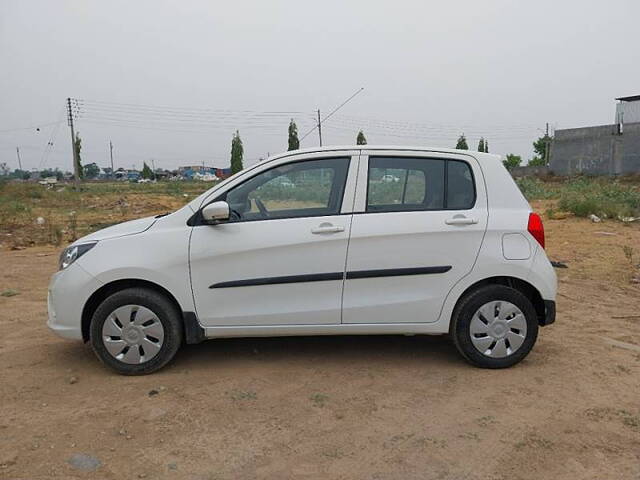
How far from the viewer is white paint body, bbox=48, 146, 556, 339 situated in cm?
402

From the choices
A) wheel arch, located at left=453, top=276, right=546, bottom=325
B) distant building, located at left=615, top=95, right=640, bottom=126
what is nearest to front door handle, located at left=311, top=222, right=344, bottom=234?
wheel arch, located at left=453, top=276, right=546, bottom=325

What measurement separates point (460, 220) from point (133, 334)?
2.59 metres

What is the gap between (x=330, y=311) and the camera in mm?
4102

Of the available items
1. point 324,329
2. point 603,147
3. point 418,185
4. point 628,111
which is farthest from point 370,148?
point 628,111

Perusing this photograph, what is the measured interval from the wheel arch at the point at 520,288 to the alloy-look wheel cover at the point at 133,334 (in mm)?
2288

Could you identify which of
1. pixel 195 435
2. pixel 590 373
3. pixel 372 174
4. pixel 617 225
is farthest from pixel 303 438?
pixel 617 225

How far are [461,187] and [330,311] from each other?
140 centimetres

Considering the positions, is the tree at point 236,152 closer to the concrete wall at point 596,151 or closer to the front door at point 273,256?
the concrete wall at point 596,151

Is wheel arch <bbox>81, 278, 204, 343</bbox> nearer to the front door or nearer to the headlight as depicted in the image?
the front door

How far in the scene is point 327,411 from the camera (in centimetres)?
354

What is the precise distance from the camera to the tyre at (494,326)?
4145mm

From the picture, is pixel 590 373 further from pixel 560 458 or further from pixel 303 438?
pixel 303 438

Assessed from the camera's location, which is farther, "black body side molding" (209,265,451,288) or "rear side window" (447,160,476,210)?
"rear side window" (447,160,476,210)

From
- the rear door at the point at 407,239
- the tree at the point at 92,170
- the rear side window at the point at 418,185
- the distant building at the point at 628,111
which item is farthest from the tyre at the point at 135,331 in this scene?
the tree at the point at 92,170
